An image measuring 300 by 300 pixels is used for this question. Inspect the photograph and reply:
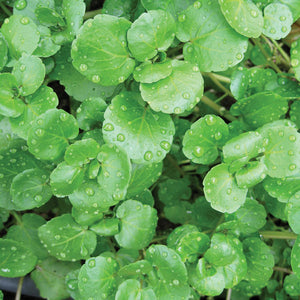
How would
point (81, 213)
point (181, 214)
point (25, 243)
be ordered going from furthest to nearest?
point (181, 214) < point (25, 243) < point (81, 213)

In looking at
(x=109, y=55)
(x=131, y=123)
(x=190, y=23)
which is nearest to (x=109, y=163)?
(x=131, y=123)

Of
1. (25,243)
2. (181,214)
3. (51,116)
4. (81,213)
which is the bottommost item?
(181,214)

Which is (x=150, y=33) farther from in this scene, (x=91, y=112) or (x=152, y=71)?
(x=91, y=112)

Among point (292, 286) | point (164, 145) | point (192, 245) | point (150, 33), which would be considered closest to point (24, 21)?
point (150, 33)

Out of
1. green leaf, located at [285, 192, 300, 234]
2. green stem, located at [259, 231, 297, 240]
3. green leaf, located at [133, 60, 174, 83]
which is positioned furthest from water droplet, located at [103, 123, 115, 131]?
green stem, located at [259, 231, 297, 240]

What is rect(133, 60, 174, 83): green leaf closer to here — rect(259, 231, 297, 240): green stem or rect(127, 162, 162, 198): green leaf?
rect(127, 162, 162, 198): green leaf

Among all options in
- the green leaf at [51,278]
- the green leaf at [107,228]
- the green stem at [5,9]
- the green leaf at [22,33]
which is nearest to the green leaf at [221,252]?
the green leaf at [107,228]

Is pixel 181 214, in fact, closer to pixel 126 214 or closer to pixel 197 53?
pixel 126 214
